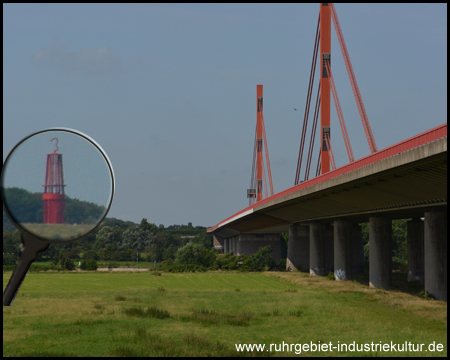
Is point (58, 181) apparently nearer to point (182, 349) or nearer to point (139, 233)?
point (182, 349)

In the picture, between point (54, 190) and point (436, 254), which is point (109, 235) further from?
point (54, 190)

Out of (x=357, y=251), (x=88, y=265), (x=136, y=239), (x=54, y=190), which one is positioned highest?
(x=54, y=190)

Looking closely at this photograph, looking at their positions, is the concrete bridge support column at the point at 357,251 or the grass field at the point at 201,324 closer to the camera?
the grass field at the point at 201,324

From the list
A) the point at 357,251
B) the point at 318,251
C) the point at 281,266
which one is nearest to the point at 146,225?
the point at 281,266

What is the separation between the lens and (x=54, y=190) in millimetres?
4398

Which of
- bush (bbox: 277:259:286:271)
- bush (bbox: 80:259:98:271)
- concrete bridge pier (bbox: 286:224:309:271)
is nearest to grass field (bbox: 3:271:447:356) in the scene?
concrete bridge pier (bbox: 286:224:309:271)

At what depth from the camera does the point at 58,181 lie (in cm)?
445

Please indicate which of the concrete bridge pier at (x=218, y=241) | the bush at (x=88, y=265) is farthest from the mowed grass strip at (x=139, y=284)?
the concrete bridge pier at (x=218, y=241)

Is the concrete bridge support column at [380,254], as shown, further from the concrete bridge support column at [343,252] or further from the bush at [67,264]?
the bush at [67,264]

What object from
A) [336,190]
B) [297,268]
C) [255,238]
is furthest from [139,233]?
[336,190]

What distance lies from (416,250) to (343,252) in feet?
23.6

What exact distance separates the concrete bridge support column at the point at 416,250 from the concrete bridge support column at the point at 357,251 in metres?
13.6

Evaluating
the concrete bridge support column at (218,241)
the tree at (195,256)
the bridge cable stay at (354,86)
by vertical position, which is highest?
the bridge cable stay at (354,86)

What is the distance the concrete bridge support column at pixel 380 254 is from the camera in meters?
42.2
